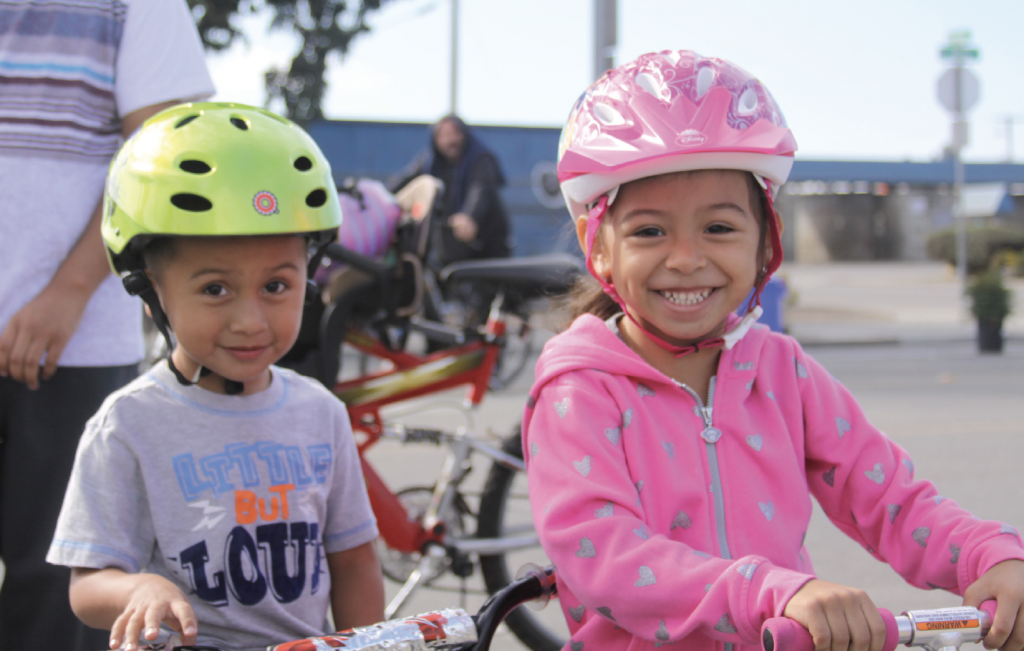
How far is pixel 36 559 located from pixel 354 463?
0.78m

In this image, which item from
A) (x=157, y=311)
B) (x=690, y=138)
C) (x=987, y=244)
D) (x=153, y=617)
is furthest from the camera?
(x=987, y=244)

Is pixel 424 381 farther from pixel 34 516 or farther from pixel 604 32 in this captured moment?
pixel 604 32

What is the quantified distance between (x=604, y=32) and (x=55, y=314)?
9168mm

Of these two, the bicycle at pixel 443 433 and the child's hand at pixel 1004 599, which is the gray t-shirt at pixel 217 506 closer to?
the child's hand at pixel 1004 599

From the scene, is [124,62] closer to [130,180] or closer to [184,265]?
[130,180]

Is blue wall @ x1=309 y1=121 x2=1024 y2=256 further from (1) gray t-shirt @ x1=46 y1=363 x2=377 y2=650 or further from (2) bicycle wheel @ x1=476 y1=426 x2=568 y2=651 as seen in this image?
(1) gray t-shirt @ x1=46 y1=363 x2=377 y2=650

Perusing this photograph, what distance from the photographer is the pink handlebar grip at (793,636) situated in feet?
4.14

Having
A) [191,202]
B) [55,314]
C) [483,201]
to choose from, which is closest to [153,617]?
[191,202]

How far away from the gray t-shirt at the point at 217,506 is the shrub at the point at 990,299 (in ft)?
44.4

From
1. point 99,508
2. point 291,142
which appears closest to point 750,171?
point 291,142

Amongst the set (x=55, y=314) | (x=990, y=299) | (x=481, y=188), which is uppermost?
(x=481, y=188)

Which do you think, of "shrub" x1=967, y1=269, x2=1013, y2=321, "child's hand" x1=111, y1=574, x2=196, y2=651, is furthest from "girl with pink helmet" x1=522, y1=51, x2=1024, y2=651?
"shrub" x1=967, y1=269, x2=1013, y2=321

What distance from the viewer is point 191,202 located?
1783mm

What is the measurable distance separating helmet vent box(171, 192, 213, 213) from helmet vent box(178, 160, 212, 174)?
57 mm
